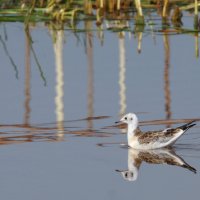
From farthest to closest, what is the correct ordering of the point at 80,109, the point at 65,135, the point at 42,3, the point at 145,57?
1. the point at 42,3
2. the point at 145,57
3. the point at 80,109
4. the point at 65,135

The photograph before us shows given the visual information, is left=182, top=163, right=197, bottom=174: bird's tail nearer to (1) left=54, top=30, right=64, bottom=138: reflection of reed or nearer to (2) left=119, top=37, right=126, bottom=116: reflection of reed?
(1) left=54, top=30, right=64, bottom=138: reflection of reed

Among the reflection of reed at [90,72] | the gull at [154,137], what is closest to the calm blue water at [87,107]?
the reflection of reed at [90,72]

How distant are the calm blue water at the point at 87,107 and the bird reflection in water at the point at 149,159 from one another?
0.07 metres

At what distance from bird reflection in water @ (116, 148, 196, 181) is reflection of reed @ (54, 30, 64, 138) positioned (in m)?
0.95

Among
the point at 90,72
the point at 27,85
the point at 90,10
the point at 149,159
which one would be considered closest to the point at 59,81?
the point at 27,85

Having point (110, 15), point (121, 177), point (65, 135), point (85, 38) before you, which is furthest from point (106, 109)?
point (110, 15)

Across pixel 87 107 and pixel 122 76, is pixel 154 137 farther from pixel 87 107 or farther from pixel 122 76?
pixel 122 76

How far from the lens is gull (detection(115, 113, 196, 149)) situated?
10.7m

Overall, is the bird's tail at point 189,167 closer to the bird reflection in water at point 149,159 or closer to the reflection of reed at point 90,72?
the bird reflection in water at point 149,159

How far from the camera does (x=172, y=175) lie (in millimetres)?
9391

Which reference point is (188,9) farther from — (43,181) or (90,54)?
(43,181)

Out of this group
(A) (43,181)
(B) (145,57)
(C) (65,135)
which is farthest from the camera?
(B) (145,57)

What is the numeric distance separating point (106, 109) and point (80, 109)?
0.28m

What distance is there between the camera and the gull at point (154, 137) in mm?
10672
